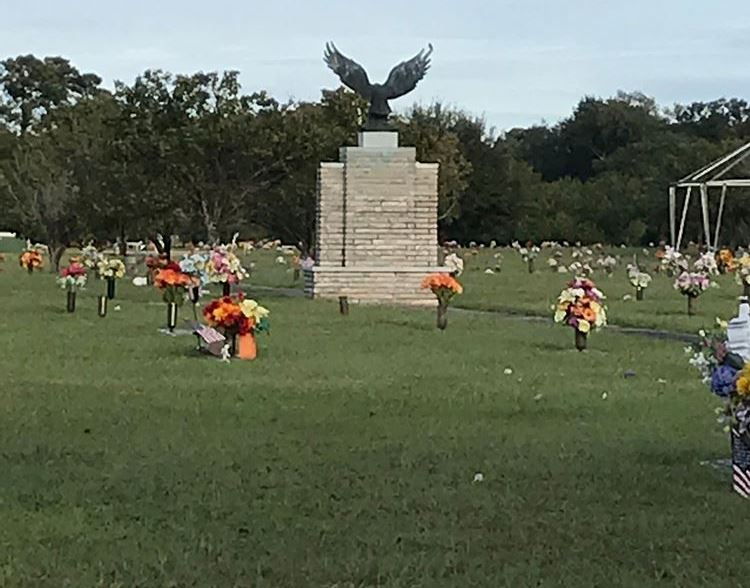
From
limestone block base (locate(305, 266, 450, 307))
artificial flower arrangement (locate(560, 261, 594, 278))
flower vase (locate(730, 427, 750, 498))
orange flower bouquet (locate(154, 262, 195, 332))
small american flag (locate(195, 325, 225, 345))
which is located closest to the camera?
flower vase (locate(730, 427, 750, 498))

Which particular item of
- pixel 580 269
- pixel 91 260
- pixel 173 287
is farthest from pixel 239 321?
pixel 580 269

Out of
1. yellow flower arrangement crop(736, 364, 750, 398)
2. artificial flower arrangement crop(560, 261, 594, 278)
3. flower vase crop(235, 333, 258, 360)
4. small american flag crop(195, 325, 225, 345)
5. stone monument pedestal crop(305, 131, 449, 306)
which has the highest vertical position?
stone monument pedestal crop(305, 131, 449, 306)

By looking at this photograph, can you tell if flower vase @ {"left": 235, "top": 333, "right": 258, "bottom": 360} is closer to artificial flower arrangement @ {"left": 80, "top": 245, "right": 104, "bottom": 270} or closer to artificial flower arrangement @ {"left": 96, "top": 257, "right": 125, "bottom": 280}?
artificial flower arrangement @ {"left": 96, "top": 257, "right": 125, "bottom": 280}

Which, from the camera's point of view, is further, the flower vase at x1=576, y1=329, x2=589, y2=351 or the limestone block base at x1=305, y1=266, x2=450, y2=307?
the limestone block base at x1=305, y1=266, x2=450, y2=307

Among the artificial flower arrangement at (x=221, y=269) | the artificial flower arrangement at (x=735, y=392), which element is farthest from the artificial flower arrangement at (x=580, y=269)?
the artificial flower arrangement at (x=735, y=392)

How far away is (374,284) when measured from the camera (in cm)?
2738

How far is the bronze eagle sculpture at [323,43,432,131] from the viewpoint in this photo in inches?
1112

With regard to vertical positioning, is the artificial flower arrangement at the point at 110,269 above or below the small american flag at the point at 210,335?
above

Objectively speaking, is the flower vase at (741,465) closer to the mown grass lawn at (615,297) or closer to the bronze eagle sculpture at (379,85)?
the mown grass lawn at (615,297)

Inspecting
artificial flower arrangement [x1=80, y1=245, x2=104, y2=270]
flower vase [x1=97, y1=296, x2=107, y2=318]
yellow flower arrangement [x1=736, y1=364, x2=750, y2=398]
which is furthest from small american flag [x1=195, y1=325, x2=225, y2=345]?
artificial flower arrangement [x1=80, y1=245, x2=104, y2=270]

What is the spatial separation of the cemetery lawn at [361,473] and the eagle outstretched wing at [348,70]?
1330 centimetres

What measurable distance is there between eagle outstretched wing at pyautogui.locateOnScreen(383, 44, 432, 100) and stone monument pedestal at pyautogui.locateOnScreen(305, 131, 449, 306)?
1200 mm

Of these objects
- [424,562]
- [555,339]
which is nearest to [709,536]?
[424,562]

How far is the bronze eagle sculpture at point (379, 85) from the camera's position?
92.6 ft
